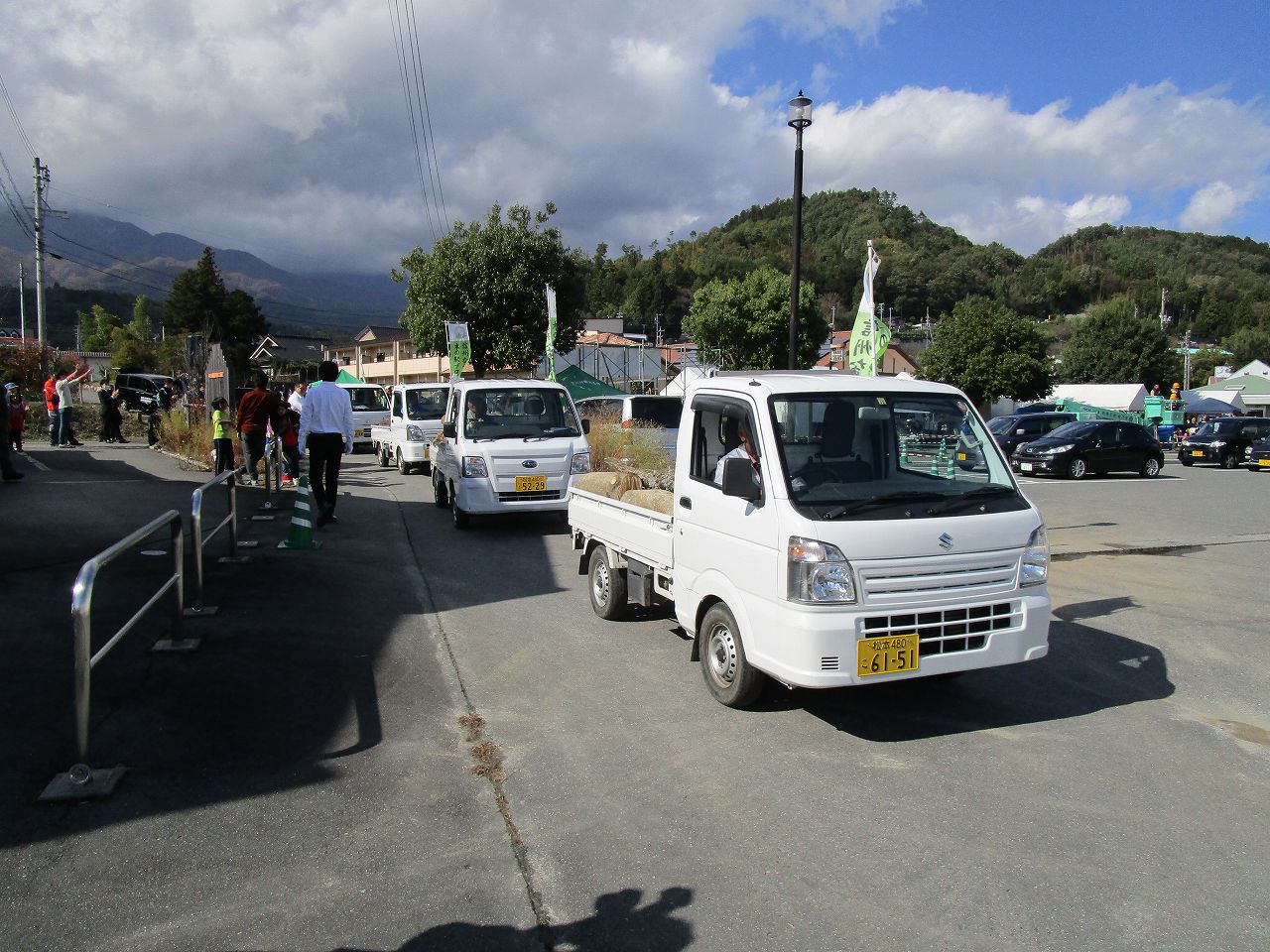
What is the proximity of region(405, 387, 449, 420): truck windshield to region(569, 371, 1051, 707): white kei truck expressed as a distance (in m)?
14.7

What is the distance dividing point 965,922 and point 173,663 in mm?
5071

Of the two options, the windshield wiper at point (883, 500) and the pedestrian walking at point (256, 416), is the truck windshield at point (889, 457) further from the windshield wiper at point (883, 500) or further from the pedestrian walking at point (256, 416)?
the pedestrian walking at point (256, 416)

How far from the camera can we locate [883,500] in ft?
16.4

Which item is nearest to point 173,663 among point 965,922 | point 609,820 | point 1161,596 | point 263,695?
point 263,695

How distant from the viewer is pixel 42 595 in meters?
7.47

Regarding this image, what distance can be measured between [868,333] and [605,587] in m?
7.01

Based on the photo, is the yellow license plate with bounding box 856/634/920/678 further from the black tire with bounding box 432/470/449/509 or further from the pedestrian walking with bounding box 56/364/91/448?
the pedestrian walking with bounding box 56/364/91/448

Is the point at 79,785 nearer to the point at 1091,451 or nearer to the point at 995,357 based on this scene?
the point at 1091,451

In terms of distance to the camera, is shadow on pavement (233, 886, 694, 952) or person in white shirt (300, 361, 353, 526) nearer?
shadow on pavement (233, 886, 694, 952)

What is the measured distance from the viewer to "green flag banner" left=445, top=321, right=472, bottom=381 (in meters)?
26.3

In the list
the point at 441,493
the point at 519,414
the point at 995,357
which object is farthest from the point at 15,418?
the point at 995,357

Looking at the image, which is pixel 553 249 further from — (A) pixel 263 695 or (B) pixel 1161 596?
(A) pixel 263 695

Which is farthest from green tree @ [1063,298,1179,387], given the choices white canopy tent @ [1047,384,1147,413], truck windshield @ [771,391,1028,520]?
truck windshield @ [771,391,1028,520]

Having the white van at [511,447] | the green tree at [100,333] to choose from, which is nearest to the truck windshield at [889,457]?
the white van at [511,447]
